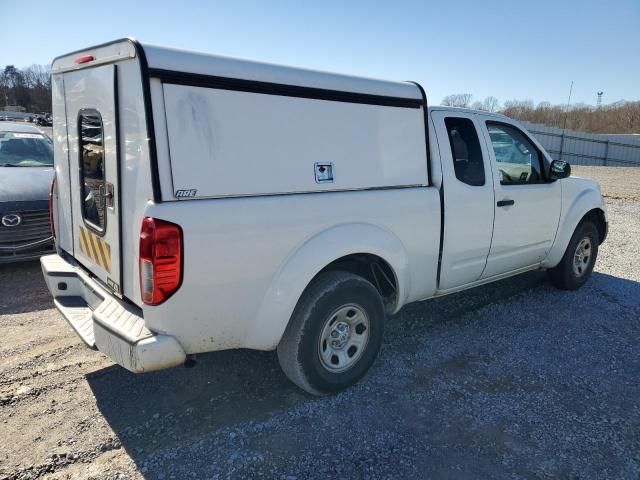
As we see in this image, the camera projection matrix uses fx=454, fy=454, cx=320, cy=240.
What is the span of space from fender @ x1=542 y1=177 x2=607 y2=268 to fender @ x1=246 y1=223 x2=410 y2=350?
2858 millimetres

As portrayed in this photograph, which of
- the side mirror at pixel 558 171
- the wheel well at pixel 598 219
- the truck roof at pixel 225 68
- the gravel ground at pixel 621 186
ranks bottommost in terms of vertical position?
the gravel ground at pixel 621 186

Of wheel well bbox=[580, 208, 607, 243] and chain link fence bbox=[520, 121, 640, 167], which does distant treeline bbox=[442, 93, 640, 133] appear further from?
wheel well bbox=[580, 208, 607, 243]

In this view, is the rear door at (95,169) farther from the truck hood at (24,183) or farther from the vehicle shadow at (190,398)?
the truck hood at (24,183)

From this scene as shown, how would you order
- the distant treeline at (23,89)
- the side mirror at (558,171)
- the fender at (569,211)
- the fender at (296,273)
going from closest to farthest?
1. the fender at (296,273)
2. the side mirror at (558,171)
3. the fender at (569,211)
4. the distant treeline at (23,89)

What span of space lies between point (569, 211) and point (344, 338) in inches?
126

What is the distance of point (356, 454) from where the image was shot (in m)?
2.61

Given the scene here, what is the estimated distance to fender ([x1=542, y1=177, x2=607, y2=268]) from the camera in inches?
191

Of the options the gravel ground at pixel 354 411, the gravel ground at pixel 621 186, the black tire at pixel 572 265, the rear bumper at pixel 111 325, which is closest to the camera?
the rear bumper at pixel 111 325

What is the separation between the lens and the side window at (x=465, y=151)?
375cm

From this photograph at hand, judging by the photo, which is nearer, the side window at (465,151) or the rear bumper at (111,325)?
the rear bumper at (111,325)

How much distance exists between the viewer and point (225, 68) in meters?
2.46

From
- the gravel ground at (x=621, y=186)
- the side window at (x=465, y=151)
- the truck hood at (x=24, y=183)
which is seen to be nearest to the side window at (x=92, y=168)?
the side window at (x=465, y=151)

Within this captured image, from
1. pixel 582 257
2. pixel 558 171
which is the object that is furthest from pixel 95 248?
pixel 582 257

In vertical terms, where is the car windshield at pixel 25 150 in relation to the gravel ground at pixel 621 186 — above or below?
above
